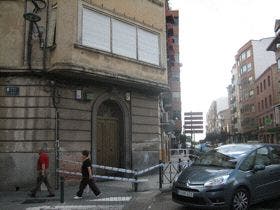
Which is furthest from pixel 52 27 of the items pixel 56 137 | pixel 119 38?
pixel 56 137

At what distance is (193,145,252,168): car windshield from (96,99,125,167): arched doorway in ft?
22.5

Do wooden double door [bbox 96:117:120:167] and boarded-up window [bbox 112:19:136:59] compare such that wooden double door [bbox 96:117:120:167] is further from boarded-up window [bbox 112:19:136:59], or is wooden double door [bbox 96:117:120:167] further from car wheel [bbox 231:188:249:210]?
car wheel [bbox 231:188:249:210]

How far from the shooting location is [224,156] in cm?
1134

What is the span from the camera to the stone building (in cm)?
1561

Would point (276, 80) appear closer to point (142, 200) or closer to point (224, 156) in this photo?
point (142, 200)

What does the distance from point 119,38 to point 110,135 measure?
13.6 feet

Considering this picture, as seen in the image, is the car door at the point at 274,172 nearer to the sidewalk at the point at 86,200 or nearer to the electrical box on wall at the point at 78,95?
the sidewalk at the point at 86,200

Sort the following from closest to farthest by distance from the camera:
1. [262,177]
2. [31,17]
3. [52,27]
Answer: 1. [262,177]
2. [31,17]
3. [52,27]

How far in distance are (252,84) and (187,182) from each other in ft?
244

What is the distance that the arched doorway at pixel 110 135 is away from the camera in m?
18.1

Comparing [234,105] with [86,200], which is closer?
[86,200]

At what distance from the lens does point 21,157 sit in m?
15.4

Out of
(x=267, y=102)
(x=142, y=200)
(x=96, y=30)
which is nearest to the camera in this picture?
(x=142, y=200)

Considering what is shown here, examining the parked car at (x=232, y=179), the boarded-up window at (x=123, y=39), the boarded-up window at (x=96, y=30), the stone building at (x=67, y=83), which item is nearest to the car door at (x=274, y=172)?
the parked car at (x=232, y=179)
